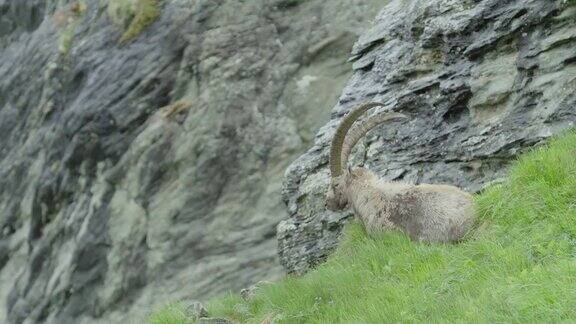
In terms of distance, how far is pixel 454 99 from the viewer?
42.8ft

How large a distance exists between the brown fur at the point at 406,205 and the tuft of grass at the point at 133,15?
56.5 feet

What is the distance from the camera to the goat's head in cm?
1208

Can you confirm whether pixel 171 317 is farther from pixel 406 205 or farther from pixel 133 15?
pixel 133 15

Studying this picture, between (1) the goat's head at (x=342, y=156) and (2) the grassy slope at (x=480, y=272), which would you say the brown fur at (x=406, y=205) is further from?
(2) the grassy slope at (x=480, y=272)

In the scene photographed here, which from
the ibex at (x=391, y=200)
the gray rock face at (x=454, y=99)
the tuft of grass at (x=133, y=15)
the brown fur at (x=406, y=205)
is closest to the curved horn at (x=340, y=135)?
the ibex at (x=391, y=200)

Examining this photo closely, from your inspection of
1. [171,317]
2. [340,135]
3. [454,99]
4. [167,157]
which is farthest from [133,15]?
[171,317]

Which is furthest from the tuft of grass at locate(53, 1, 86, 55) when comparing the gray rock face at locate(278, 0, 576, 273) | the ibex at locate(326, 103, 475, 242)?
the ibex at locate(326, 103, 475, 242)

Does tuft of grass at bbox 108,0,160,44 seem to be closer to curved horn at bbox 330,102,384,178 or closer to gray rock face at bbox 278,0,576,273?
gray rock face at bbox 278,0,576,273

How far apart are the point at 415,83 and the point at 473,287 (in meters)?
6.12

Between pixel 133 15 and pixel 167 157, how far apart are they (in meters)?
6.90

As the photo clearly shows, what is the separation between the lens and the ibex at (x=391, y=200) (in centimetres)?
1028

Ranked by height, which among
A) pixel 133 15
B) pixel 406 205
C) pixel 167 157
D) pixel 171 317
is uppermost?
pixel 406 205

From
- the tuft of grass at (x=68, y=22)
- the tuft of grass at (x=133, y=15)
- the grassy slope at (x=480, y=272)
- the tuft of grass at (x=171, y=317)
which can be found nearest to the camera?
the grassy slope at (x=480, y=272)

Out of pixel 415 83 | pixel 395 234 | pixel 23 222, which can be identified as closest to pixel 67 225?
pixel 23 222
